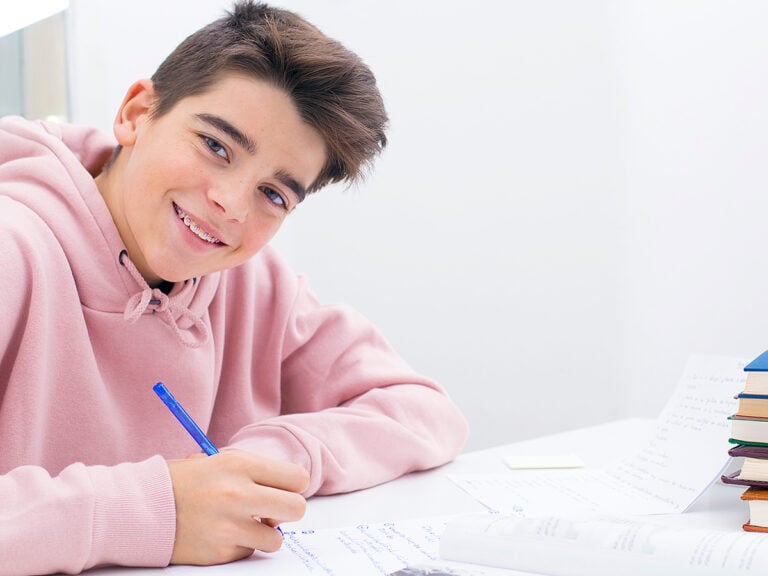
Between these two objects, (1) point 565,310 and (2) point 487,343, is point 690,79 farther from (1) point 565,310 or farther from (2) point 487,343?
(2) point 487,343

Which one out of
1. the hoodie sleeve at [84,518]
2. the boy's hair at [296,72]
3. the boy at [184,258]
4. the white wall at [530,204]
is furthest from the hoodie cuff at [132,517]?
the white wall at [530,204]

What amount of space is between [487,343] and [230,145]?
1.33m

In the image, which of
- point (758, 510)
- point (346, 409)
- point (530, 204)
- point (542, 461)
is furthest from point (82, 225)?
point (530, 204)

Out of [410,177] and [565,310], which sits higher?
[410,177]

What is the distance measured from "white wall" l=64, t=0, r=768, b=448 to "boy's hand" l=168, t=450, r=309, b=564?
1469mm

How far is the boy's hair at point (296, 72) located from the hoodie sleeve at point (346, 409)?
0.21 meters

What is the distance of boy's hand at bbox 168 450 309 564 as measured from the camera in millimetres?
612

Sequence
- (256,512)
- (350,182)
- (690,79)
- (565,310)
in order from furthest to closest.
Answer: (565,310), (690,79), (350,182), (256,512)

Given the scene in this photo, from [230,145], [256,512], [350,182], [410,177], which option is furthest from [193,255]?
[410,177]

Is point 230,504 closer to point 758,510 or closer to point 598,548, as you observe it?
point 598,548

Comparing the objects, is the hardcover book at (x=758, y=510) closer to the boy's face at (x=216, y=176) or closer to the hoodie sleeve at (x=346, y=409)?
the hoodie sleeve at (x=346, y=409)

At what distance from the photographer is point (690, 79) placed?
75.5 inches

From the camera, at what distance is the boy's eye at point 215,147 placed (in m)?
0.89

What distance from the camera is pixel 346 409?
0.97m
